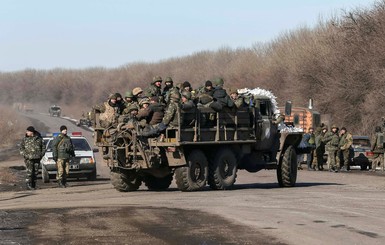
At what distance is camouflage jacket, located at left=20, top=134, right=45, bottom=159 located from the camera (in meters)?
27.4

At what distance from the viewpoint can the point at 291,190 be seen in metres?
23.5

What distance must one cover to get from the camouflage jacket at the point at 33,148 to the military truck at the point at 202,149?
4.05m

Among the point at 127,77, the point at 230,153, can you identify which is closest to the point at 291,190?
the point at 230,153

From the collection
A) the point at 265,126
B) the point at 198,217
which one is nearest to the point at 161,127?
the point at 265,126

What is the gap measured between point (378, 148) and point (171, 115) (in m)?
16.5

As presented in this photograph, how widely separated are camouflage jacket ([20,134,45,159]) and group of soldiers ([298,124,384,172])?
1303 centimetres

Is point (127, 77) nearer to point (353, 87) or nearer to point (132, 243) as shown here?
point (353, 87)

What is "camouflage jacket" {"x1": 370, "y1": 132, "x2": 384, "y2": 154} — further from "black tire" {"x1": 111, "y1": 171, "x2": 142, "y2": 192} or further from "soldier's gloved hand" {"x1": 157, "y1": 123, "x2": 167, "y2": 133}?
"soldier's gloved hand" {"x1": 157, "y1": 123, "x2": 167, "y2": 133}

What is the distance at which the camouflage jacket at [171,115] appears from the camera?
2203 centimetres

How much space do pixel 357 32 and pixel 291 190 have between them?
36.2m

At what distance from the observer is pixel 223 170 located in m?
23.7

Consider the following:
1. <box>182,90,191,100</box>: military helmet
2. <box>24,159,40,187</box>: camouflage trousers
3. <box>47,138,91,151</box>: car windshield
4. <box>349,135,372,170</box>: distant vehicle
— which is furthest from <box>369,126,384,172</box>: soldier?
<box>182,90,191,100</box>: military helmet

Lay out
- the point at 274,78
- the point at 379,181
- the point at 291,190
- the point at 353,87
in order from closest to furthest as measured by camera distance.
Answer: the point at 291,190
the point at 379,181
the point at 353,87
the point at 274,78

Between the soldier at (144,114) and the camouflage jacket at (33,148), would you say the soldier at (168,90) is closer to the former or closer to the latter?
the soldier at (144,114)
